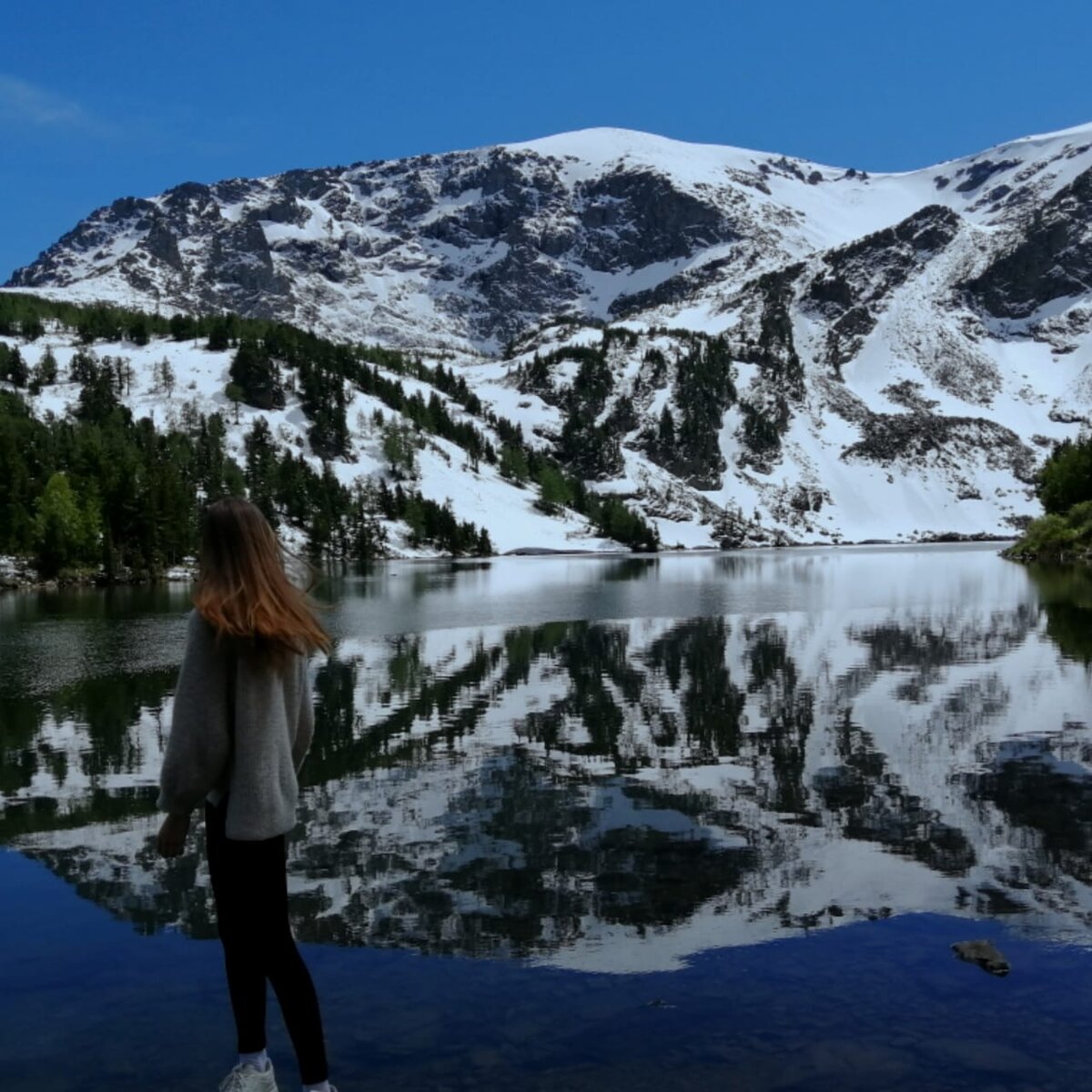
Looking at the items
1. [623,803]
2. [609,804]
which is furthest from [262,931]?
[623,803]

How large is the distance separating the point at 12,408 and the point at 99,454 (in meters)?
63.5

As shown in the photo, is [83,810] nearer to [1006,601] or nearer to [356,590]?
[1006,601]

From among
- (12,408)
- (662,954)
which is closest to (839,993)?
(662,954)

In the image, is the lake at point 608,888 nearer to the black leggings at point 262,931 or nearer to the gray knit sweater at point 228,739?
the black leggings at point 262,931

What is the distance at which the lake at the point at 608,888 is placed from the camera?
789 centimetres

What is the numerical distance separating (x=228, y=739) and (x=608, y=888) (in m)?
6.57

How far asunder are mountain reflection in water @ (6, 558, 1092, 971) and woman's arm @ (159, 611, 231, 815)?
14.1 feet

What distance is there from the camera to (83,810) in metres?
16.2

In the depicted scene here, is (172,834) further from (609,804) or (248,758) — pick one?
(609,804)

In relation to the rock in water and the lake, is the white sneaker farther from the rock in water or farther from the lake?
the rock in water

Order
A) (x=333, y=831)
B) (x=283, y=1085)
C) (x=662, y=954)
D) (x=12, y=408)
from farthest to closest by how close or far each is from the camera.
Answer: (x=12, y=408) < (x=333, y=831) < (x=662, y=954) < (x=283, y=1085)

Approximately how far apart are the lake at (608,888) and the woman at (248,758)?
107cm

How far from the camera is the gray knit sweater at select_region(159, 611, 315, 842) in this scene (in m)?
6.58

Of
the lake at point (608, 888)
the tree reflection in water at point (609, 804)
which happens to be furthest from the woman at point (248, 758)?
the tree reflection in water at point (609, 804)
